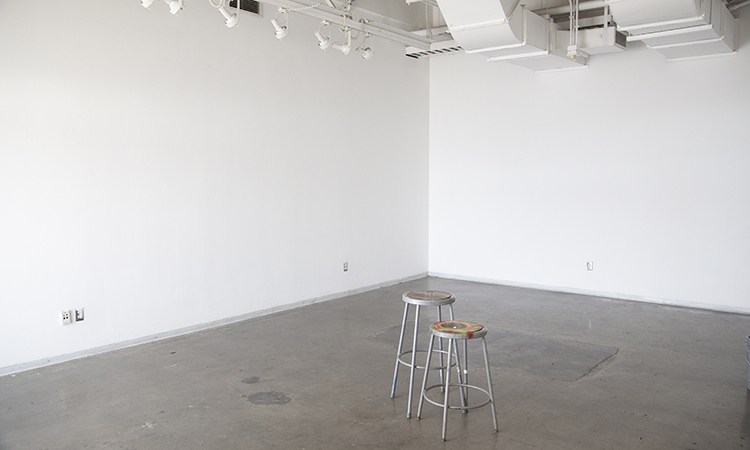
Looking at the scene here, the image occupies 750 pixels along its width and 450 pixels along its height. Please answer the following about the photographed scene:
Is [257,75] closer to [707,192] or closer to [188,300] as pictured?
[188,300]

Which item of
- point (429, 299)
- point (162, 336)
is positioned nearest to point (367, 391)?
point (429, 299)

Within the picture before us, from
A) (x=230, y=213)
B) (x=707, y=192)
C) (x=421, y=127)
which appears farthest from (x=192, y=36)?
(x=707, y=192)

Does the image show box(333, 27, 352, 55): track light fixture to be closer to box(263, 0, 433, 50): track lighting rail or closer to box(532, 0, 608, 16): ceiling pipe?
box(263, 0, 433, 50): track lighting rail

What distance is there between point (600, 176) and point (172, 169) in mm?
5133

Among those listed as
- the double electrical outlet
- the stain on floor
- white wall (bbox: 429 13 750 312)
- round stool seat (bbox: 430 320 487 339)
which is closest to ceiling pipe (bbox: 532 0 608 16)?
white wall (bbox: 429 13 750 312)

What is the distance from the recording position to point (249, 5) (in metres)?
5.92

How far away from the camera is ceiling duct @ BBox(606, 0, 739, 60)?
4.73 meters

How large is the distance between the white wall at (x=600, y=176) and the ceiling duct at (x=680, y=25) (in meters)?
0.47

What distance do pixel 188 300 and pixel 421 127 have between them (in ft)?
14.7

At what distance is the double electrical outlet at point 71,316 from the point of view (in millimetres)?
4633

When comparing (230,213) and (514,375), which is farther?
(230,213)

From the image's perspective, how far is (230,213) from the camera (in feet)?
19.2

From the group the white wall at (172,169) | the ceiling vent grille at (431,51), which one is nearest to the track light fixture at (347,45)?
the white wall at (172,169)

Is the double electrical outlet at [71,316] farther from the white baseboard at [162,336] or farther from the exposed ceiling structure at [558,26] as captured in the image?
the exposed ceiling structure at [558,26]
